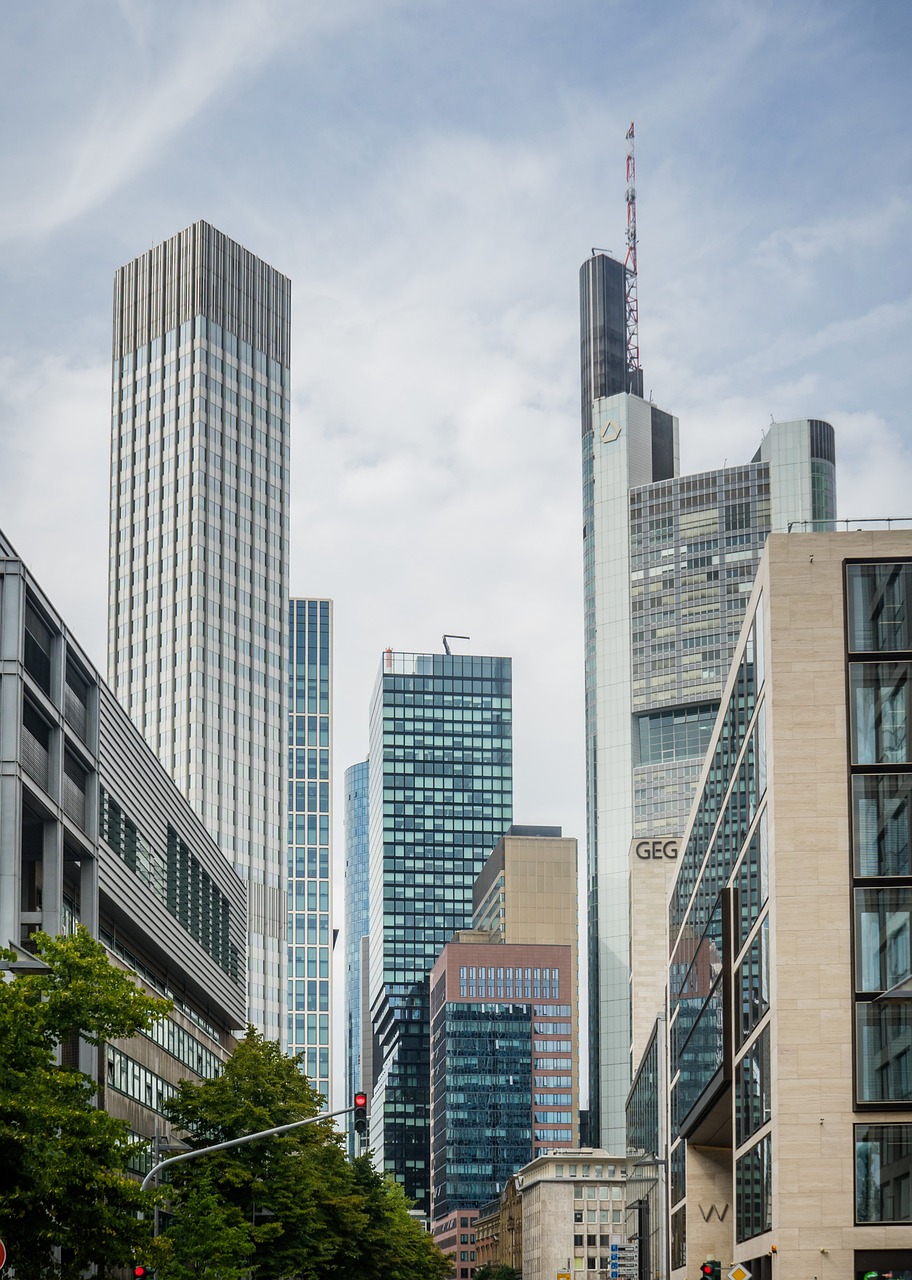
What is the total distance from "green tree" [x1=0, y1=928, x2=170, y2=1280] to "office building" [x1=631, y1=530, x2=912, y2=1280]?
58.0ft

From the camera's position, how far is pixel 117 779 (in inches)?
2768

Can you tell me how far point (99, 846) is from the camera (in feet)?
216

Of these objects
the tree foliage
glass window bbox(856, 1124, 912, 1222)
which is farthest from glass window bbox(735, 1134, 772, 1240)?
the tree foliage

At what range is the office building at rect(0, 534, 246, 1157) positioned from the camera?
185 feet

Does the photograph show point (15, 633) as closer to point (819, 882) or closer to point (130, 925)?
point (130, 925)

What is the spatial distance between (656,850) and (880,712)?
111383 mm

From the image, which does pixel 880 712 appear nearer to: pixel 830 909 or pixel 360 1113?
pixel 830 909

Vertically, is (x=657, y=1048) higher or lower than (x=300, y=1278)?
higher

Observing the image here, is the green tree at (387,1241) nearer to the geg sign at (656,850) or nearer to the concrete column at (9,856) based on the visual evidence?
the concrete column at (9,856)

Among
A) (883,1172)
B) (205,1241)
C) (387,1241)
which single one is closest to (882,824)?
(883,1172)

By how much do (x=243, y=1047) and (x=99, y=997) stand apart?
3209 centimetres

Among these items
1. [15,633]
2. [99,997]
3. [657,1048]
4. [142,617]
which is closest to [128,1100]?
[15,633]

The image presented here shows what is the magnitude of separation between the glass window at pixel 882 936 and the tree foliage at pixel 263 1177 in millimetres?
22434

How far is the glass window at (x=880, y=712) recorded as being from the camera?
50188 millimetres
